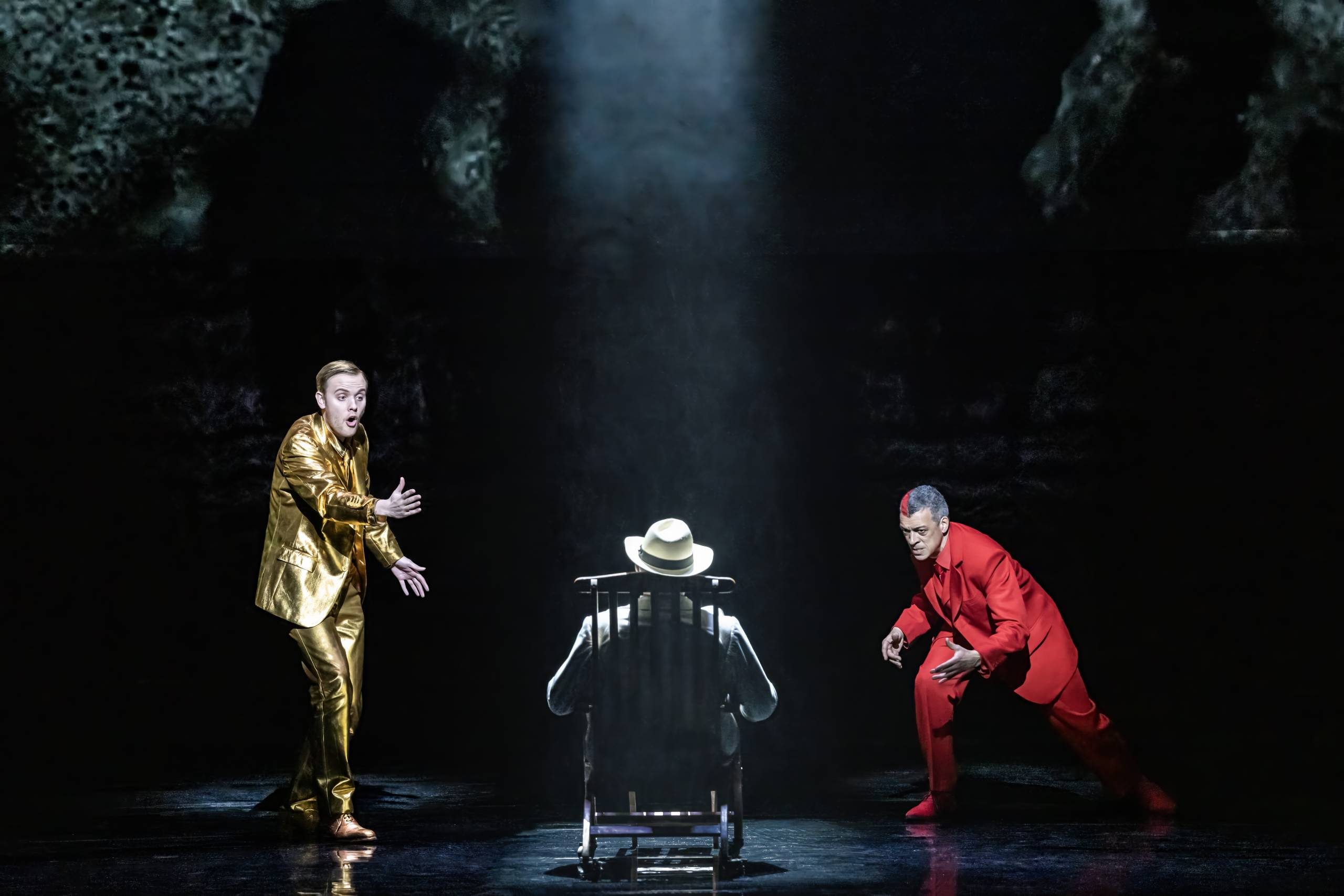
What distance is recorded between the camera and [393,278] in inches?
242

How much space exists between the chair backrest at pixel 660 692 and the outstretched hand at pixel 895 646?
96 cm

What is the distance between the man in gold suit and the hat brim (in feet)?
2.06

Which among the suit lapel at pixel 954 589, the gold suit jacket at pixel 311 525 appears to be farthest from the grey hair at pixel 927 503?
the gold suit jacket at pixel 311 525

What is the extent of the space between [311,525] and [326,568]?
0.43ft

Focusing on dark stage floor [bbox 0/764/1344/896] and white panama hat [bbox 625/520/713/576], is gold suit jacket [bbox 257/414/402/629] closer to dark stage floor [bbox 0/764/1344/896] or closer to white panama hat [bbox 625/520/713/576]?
dark stage floor [bbox 0/764/1344/896]

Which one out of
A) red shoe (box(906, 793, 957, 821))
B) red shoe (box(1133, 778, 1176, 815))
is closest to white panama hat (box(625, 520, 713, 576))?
red shoe (box(906, 793, 957, 821))

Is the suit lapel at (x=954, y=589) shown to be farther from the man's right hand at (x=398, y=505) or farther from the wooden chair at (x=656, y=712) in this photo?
the man's right hand at (x=398, y=505)

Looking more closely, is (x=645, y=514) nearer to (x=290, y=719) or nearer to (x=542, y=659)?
(x=542, y=659)

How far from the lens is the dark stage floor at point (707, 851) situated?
3.41 metres

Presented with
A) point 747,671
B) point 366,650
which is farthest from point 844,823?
point 366,650

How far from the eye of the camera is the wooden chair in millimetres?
3518

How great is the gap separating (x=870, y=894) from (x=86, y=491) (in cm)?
406

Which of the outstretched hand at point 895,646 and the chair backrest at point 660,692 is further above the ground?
the outstretched hand at point 895,646

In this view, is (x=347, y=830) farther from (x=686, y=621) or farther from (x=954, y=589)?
(x=954, y=589)
